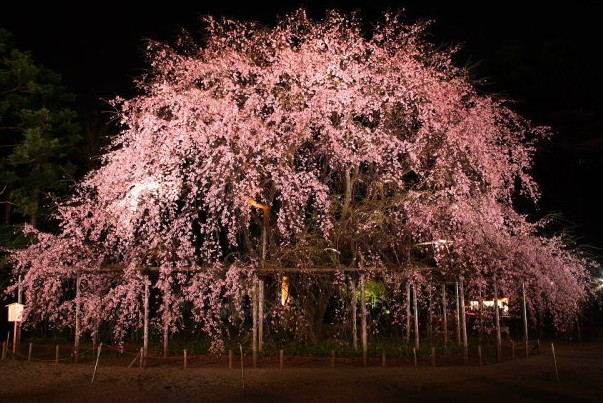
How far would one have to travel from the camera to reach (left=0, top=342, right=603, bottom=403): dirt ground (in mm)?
9711

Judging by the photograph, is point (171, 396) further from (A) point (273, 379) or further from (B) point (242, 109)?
(B) point (242, 109)

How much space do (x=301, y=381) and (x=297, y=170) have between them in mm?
6556

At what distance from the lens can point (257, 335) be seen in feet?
48.9

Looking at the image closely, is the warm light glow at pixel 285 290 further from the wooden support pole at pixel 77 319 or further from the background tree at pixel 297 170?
the wooden support pole at pixel 77 319

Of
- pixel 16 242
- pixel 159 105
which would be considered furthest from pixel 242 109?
pixel 16 242

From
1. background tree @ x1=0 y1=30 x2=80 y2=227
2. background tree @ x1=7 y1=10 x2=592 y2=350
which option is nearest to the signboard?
background tree @ x1=7 y1=10 x2=592 y2=350

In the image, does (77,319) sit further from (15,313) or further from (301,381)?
(301,381)

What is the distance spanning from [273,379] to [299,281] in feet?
15.6

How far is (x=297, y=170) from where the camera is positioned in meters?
16.2

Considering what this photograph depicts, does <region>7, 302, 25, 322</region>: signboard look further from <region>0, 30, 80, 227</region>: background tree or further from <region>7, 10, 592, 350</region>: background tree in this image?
<region>0, 30, 80, 227</region>: background tree

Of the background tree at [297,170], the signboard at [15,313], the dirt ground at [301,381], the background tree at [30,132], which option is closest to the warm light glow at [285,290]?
the background tree at [297,170]

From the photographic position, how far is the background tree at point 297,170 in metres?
14.3

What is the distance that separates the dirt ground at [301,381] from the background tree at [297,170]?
6.54 feet

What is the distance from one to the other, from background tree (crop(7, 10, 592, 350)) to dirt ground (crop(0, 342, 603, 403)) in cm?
199
